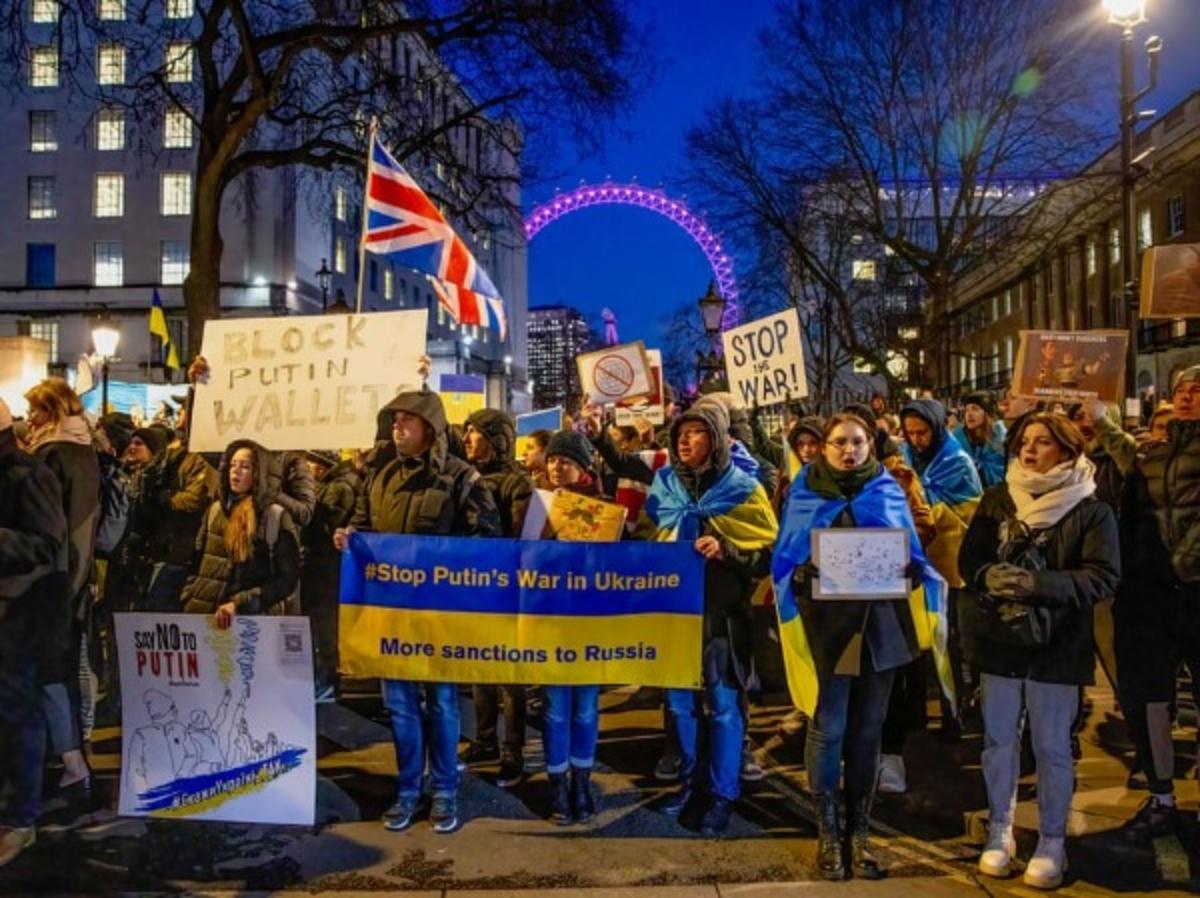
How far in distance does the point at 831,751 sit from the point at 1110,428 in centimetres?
288

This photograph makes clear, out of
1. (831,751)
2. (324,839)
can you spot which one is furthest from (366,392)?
(831,751)

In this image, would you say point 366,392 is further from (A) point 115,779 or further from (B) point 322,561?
(A) point 115,779

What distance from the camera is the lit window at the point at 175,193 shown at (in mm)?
55812

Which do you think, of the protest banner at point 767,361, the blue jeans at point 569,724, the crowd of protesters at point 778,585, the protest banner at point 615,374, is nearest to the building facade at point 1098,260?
the protest banner at point 615,374

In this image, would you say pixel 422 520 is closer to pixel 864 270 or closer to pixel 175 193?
pixel 864 270

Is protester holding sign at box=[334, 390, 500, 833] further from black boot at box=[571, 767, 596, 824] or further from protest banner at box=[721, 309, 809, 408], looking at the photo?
protest banner at box=[721, 309, 809, 408]

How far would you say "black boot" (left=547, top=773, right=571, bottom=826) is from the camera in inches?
209

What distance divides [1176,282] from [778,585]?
4.35 meters

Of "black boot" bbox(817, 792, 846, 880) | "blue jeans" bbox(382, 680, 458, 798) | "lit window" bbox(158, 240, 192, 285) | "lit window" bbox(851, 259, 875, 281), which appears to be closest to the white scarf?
"black boot" bbox(817, 792, 846, 880)

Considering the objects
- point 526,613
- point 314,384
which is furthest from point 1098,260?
point 526,613

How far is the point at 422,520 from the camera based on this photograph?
209 inches

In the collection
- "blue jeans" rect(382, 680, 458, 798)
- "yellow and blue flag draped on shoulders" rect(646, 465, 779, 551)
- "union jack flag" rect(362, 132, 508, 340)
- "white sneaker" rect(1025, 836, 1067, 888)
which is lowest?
"white sneaker" rect(1025, 836, 1067, 888)

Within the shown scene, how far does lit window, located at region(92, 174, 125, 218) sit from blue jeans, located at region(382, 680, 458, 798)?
57.6 meters

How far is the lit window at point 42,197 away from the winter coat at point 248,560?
192ft
